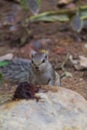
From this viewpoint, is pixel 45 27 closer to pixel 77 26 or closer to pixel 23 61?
pixel 77 26

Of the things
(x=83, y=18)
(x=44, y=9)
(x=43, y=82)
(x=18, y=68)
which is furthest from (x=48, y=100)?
(x=44, y=9)

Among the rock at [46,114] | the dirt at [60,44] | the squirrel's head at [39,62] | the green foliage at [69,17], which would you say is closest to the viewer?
the rock at [46,114]

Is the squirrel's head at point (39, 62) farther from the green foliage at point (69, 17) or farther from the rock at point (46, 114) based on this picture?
the green foliage at point (69, 17)

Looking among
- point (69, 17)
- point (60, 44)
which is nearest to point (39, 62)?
point (60, 44)

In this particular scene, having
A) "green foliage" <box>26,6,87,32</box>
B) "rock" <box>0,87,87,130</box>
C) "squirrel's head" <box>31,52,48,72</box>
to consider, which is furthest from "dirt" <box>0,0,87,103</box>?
"rock" <box>0,87,87,130</box>

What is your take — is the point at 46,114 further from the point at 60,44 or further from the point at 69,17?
the point at 69,17

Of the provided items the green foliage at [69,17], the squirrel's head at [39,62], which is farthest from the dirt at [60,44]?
the squirrel's head at [39,62]

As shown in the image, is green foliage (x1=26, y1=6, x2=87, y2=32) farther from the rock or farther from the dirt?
the rock
